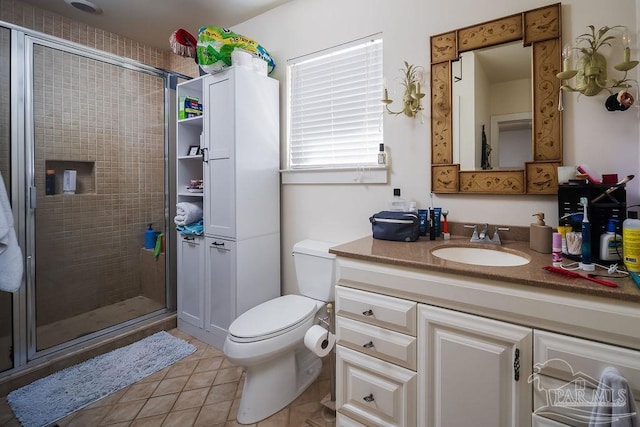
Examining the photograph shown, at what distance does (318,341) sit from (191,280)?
1.32 metres

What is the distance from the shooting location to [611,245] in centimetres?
107

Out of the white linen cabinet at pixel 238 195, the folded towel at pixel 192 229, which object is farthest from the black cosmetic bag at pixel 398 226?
the folded towel at pixel 192 229

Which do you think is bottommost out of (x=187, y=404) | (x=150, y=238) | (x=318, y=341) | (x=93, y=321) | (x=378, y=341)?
(x=187, y=404)

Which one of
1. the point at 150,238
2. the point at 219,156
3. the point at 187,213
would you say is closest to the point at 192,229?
the point at 187,213

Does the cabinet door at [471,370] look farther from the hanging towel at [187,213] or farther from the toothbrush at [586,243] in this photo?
the hanging towel at [187,213]

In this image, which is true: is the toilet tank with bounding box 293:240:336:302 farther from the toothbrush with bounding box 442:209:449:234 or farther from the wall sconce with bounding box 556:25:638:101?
the wall sconce with bounding box 556:25:638:101

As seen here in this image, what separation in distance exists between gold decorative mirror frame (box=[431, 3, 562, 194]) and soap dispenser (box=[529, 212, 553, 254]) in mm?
211

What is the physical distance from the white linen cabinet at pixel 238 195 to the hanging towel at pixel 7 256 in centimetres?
99

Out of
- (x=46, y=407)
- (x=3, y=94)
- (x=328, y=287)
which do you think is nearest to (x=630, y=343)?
(x=328, y=287)

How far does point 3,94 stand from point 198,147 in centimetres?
115

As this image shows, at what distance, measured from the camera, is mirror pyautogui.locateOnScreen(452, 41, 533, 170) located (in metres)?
1.46

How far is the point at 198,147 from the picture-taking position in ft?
8.23

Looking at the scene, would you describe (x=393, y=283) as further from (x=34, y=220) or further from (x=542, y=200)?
(x=34, y=220)

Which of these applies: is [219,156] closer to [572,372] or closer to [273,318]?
[273,318]
